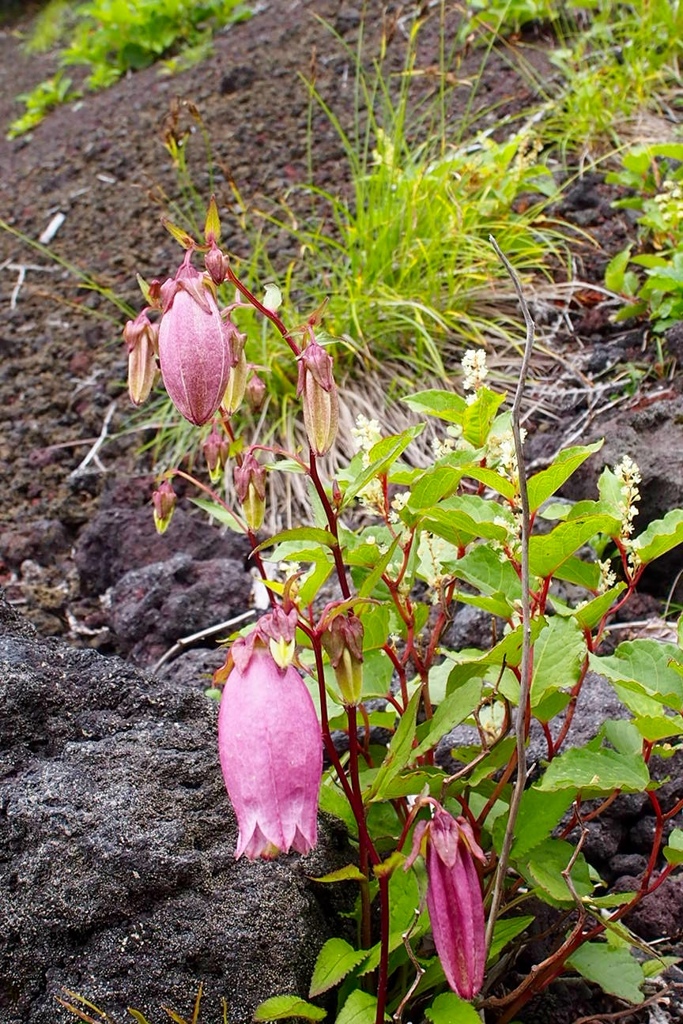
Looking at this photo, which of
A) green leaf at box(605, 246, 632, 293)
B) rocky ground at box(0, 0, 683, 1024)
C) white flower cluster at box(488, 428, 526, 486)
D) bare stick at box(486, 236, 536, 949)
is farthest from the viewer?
green leaf at box(605, 246, 632, 293)

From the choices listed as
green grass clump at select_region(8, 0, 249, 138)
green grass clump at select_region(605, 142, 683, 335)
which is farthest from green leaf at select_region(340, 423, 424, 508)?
green grass clump at select_region(8, 0, 249, 138)

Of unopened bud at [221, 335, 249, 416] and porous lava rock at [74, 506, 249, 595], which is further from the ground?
unopened bud at [221, 335, 249, 416]

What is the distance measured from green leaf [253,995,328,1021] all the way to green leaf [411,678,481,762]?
36cm

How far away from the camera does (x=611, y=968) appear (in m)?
1.57

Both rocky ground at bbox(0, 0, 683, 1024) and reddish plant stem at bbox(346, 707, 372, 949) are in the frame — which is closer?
reddish plant stem at bbox(346, 707, 372, 949)

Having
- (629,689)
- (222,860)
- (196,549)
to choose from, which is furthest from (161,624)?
(629,689)

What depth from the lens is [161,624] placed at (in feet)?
8.51

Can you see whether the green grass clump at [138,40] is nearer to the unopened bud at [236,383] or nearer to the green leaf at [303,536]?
the unopened bud at [236,383]

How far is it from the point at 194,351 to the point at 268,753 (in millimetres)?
549

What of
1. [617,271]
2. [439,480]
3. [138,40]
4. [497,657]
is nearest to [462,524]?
[439,480]

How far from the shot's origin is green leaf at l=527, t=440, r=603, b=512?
1413 mm

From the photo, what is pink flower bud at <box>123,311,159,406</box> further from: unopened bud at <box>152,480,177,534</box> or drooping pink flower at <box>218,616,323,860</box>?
drooping pink flower at <box>218,616,323,860</box>

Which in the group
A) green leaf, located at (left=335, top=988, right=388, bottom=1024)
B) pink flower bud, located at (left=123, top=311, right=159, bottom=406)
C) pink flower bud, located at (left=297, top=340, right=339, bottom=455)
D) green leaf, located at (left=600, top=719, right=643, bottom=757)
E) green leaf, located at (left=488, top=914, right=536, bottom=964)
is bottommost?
green leaf, located at (left=488, top=914, right=536, bottom=964)

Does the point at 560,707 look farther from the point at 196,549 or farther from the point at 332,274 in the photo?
the point at 332,274
